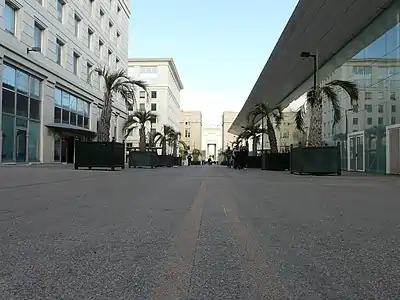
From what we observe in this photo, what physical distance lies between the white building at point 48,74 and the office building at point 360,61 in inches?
615

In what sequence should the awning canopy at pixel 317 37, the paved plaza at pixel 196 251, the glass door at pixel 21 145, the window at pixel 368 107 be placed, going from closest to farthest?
the paved plaza at pixel 196 251, the awning canopy at pixel 317 37, the glass door at pixel 21 145, the window at pixel 368 107

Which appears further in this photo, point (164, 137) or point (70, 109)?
point (164, 137)

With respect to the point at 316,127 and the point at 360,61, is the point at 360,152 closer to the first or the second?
the point at 360,61

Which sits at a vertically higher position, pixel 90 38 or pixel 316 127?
pixel 90 38

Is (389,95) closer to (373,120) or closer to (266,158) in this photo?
(373,120)

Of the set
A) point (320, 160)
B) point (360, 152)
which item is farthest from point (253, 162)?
point (320, 160)

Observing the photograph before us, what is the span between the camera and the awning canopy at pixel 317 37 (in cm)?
2670

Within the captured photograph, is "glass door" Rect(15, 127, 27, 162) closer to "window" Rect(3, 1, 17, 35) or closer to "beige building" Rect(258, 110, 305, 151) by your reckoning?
"window" Rect(3, 1, 17, 35)

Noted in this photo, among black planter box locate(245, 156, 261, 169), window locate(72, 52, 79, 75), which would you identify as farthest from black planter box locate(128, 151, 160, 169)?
black planter box locate(245, 156, 261, 169)

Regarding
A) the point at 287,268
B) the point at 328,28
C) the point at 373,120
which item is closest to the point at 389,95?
the point at 373,120

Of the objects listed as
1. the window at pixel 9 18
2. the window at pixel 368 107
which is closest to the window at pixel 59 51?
the window at pixel 9 18

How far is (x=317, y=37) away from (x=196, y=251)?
3004cm

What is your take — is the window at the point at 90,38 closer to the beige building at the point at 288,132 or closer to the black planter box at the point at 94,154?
the beige building at the point at 288,132

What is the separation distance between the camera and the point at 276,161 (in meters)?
33.9
